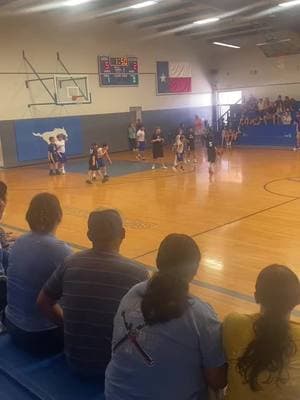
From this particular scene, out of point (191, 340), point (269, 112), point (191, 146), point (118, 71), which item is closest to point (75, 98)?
point (118, 71)

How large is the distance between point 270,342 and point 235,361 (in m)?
0.22

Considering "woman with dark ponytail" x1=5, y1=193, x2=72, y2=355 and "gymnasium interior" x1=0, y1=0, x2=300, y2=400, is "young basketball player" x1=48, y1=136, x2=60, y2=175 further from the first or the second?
"woman with dark ponytail" x1=5, y1=193, x2=72, y2=355

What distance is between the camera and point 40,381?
2988mm

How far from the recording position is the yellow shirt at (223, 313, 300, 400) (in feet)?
6.48

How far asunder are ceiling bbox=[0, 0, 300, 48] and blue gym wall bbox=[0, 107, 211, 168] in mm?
4170

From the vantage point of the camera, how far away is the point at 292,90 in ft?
79.5

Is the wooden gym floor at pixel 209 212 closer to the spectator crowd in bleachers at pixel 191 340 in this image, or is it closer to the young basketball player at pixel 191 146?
the young basketball player at pixel 191 146

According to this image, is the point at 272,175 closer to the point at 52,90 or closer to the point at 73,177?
the point at 73,177

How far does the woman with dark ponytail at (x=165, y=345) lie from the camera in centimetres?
198

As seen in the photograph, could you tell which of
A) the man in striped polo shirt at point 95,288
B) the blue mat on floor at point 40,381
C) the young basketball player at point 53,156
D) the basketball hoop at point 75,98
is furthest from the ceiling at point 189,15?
the blue mat on floor at point 40,381

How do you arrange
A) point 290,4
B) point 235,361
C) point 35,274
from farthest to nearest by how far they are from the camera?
point 290,4
point 35,274
point 235,361

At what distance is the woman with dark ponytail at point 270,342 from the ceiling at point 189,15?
10925 millimetres

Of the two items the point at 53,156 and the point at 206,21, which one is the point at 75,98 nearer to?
the point at 53,156

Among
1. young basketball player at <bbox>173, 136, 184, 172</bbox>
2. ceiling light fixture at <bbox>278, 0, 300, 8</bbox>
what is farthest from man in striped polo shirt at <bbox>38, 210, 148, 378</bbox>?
ceiling light fixture at <bbox>278, 0, 300, 8</bbox>
